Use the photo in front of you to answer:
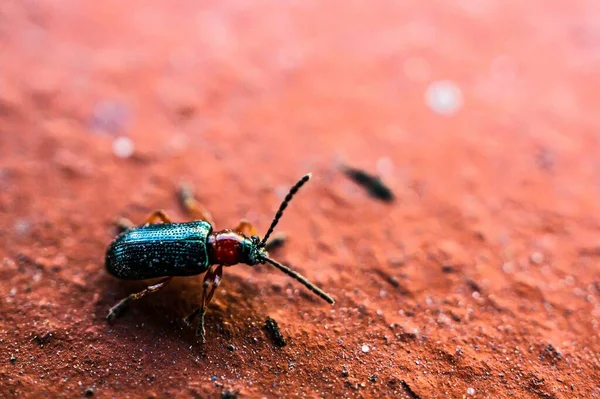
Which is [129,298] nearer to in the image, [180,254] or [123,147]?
[180,254]

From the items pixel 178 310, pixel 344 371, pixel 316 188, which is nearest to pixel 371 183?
pixel 316 188

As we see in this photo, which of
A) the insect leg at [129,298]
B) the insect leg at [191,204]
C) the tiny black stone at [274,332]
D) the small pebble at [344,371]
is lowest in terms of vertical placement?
the insect leg at [129,298]

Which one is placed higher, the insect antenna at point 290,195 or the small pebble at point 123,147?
the insect antenna at point 290,195

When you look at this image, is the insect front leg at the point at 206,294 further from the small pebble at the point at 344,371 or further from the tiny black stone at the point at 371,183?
the tiny black stone at the point at 371,183

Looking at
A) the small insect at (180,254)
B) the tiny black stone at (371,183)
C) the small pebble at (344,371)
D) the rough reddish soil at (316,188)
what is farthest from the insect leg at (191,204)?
the small pebble at (344,371)

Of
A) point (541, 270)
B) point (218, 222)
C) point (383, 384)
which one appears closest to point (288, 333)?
point (383, 384)

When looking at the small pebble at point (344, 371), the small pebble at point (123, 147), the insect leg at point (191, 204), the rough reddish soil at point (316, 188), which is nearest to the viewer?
the small pebble at point (344, 371)
